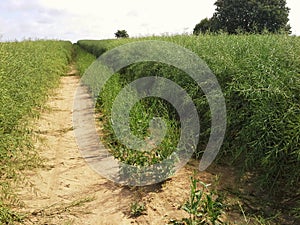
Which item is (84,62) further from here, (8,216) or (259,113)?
(8,216)

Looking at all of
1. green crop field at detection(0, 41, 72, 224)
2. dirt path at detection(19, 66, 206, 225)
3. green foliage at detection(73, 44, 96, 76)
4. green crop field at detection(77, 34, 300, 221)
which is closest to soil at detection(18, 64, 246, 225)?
dirt path at detection(19, 66, 206, 225)

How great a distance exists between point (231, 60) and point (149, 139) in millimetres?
1739

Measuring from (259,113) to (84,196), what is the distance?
2.26 meters

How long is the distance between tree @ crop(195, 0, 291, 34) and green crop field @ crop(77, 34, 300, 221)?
26125 mm

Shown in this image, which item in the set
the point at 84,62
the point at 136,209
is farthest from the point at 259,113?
the point at 84,62

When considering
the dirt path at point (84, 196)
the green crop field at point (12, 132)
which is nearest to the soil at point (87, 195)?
the dirt path at point (84, 196)

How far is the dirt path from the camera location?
326cm

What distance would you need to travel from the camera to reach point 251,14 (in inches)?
1183

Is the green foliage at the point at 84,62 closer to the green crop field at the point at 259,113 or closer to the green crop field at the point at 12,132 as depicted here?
the green crop field at the point at 12,132

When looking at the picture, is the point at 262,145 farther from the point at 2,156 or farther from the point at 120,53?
the point at 120,53

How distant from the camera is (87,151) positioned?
16.8ft

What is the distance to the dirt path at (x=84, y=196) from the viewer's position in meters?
3.26

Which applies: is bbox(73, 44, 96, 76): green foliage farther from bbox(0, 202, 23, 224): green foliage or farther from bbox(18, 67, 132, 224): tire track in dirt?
bbox(0, 202, 23, 224): green foliage

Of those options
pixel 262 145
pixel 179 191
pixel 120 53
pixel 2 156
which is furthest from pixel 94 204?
pixel 120 53
